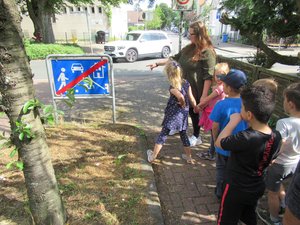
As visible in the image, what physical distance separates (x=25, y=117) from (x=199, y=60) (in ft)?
8.40

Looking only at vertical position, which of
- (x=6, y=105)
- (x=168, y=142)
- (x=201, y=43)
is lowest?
(x=168, y=142)

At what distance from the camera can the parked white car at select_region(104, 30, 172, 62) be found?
48.9 feet

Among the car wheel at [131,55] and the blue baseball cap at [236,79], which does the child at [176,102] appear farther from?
the car wheel at [131,55]

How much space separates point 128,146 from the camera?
404 cm

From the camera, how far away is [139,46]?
15484 mm

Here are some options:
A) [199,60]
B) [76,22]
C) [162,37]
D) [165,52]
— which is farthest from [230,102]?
[76,22]

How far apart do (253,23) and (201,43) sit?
2722 mm

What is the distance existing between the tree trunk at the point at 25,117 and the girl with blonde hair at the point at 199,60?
219 cm

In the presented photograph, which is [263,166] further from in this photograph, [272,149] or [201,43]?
[201,43]

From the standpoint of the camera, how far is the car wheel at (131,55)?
15141 millimetres

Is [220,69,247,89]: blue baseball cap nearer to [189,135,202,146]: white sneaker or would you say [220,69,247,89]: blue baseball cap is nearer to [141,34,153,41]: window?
[189,135,202,146]: white sneaker

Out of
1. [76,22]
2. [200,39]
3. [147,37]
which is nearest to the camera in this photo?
[200,39]

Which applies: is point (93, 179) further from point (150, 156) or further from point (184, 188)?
point (184, 188)

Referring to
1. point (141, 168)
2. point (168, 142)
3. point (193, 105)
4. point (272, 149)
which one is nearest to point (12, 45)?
point (272, 149)
